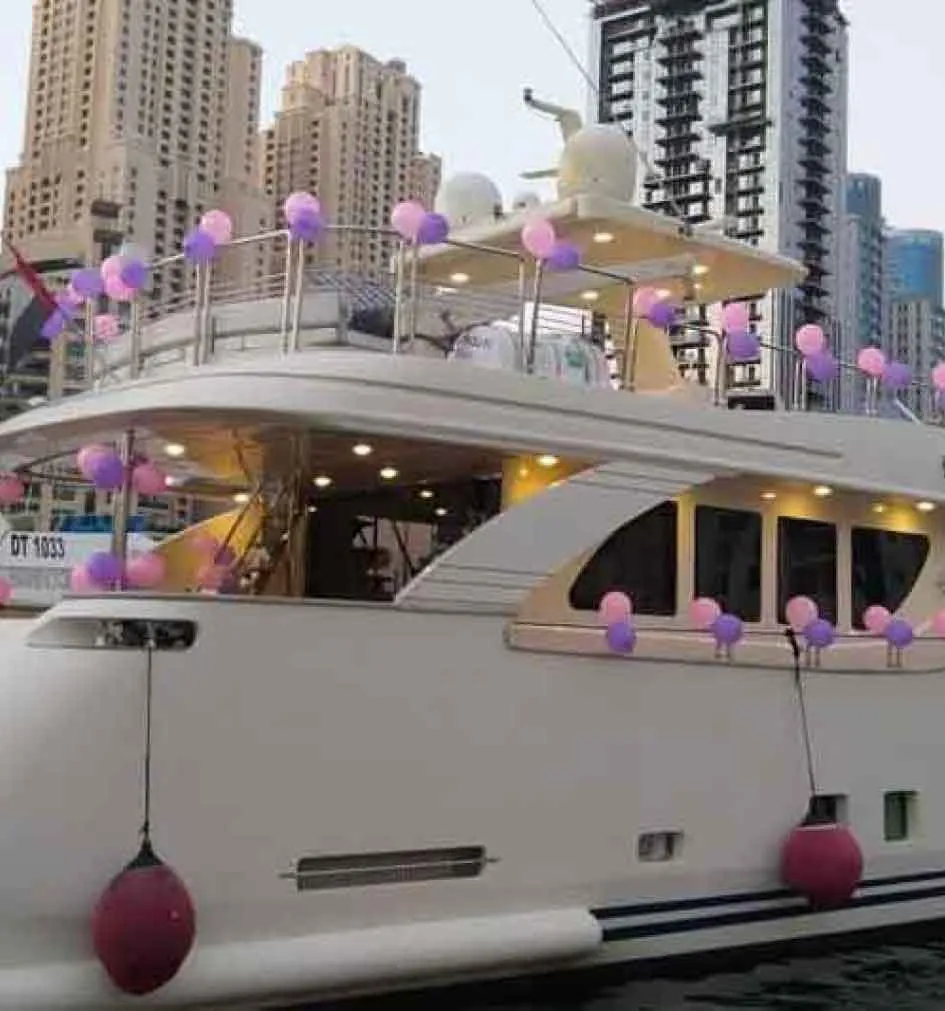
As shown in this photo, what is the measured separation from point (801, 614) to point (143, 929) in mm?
4197

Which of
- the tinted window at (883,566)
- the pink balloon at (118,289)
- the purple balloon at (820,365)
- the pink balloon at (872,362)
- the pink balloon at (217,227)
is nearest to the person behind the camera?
the pink balloon at (217,227)

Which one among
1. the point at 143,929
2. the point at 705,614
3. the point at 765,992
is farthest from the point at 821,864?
the point at 143,929

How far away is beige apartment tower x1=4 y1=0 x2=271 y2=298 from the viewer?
125 ft

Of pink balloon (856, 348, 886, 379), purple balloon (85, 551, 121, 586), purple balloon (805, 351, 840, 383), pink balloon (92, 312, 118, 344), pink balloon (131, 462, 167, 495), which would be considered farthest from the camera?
pink balloon (856, 348, 886, 379)

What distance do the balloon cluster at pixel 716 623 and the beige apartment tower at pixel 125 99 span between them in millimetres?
28117

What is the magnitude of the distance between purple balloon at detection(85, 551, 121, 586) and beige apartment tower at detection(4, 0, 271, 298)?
2821 cm

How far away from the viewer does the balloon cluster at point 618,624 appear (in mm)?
7328

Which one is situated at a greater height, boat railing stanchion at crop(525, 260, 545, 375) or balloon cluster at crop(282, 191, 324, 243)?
balloon cluster at crop(282, 191, 324, 243)

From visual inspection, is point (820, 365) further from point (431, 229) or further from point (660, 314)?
point (431, 229)

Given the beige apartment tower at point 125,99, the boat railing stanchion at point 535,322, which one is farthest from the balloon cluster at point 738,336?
the beige apartment tower at point 125,99

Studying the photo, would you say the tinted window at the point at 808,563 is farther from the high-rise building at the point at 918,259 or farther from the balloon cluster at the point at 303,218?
the high-rise building at the point at 918,259

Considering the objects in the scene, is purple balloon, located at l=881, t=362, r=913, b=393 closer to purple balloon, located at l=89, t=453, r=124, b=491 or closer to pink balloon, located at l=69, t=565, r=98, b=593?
purple balloon, located at l=89, t=453, r=124, b=491

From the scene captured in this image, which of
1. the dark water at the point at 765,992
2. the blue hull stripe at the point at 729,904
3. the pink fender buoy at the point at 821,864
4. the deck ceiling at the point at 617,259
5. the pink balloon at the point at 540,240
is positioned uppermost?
the deck ceiling at the point at 617,259

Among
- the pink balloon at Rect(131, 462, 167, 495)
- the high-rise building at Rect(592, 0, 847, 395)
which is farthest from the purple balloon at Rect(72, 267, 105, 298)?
the high-rise building at Rect(592, 0, 847, 395)
